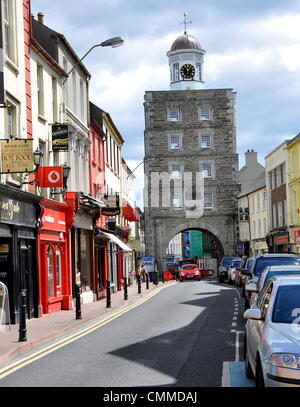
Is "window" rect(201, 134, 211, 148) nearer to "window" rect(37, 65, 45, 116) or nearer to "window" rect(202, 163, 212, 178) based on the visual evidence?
"window" rect(202, 163, 212, 178)

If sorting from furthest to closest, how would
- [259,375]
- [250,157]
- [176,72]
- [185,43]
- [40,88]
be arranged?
[250,157] → [185,43] → [176,72] → [40,88] → [259,375]

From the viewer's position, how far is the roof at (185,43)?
248ft

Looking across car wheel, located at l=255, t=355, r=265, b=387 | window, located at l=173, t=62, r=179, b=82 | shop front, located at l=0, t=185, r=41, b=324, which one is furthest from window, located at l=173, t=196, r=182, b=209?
car wheel, located at l=255, t=355, r=265, b=387

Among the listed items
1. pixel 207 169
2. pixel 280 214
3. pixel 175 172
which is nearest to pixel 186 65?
pixel 207 169

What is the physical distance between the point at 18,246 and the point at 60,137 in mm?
5042

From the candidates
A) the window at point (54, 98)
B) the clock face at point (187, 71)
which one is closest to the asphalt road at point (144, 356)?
the window at point (54, 98)

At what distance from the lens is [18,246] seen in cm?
2058

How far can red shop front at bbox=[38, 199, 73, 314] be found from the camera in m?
22.9

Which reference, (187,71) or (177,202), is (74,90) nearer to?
(177,202)

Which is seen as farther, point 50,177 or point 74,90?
point 74,90

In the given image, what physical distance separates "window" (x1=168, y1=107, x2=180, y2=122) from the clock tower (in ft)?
15.6

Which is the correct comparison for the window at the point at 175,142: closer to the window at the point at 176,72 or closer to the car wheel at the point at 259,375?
the window at the point at 176,72

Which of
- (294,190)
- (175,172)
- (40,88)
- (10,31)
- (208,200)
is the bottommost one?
(294,190)
